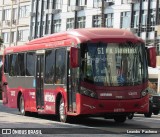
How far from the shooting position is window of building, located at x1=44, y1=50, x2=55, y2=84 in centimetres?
2231

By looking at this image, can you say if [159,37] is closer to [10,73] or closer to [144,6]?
[144,6]

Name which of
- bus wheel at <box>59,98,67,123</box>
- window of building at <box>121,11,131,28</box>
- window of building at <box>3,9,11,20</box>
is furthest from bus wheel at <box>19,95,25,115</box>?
window of building at <box>3,9,11,20</box>

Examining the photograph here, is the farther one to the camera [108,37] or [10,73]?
[10,73]

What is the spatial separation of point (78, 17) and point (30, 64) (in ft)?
155

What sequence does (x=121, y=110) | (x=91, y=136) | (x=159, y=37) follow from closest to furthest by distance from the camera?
1. (x=91, y=136)
2. (x=121, y=110)
3. (x=159, y=37)

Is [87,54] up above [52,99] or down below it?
above

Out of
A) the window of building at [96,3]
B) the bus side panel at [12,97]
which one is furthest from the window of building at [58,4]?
the bus side panel at [12,97]

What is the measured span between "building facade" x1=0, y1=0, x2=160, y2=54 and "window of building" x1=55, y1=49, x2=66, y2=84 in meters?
30.0

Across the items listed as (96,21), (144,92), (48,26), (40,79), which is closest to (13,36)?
(48,26)

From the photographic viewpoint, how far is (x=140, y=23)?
201ft

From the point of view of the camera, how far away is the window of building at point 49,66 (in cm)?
2231

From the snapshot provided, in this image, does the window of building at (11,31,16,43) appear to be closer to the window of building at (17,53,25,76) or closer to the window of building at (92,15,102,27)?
the window of building at (92,15,102,27)

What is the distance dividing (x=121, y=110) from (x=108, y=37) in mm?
2485

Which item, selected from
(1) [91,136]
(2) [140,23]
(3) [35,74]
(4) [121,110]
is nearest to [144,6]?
(2) [140,23]
